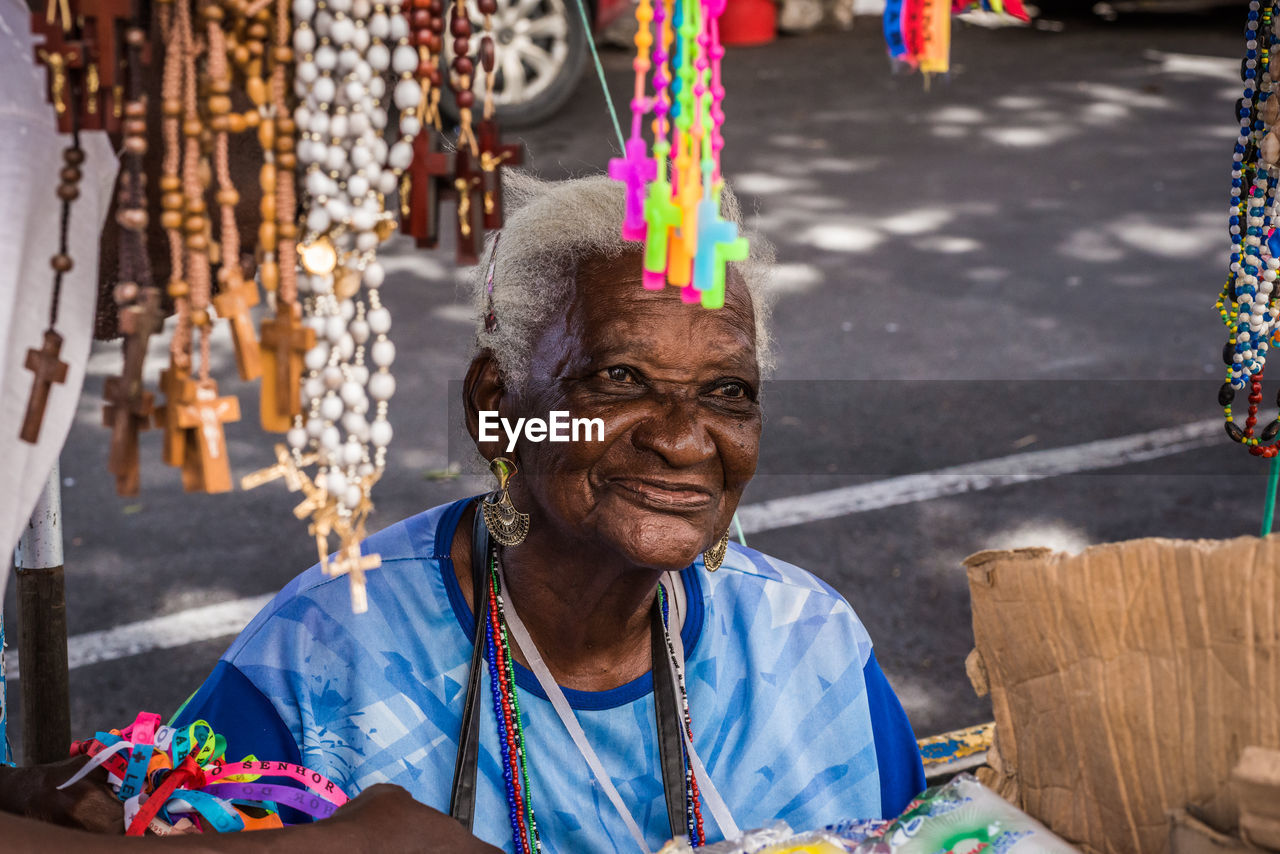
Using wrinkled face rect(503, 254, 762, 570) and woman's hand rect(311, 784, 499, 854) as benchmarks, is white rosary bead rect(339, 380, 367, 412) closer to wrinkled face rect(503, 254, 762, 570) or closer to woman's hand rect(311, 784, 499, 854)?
woman's hand rect(311, 784, 499, 854)

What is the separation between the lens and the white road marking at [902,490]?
393cm

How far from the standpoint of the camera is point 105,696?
3.63m

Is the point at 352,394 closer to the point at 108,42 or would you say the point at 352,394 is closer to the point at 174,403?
the point at 174,403

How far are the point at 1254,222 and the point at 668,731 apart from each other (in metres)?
1.13

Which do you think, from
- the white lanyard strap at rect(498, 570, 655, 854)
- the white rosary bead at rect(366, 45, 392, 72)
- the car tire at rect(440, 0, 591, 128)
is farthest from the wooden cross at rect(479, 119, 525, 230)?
the car tire at rect(440, 0, 591, 128)

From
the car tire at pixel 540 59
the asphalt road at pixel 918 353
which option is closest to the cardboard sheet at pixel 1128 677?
the asphalt road at pixel 918 353

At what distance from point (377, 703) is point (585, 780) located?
1.09 ft

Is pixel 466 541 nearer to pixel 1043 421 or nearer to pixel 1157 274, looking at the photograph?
pixel 1043 421

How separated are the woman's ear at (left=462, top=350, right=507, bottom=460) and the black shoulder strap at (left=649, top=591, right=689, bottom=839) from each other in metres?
0.36

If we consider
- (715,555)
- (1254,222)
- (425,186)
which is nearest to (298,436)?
(425,186)

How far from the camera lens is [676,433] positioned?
1.81m

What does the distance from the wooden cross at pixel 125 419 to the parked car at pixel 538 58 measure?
679 cm

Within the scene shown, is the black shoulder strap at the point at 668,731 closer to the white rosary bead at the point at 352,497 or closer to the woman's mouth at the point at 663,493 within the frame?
the woman's mouth at the point at 663,493

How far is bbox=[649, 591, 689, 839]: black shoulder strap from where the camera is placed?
1.93 metres
